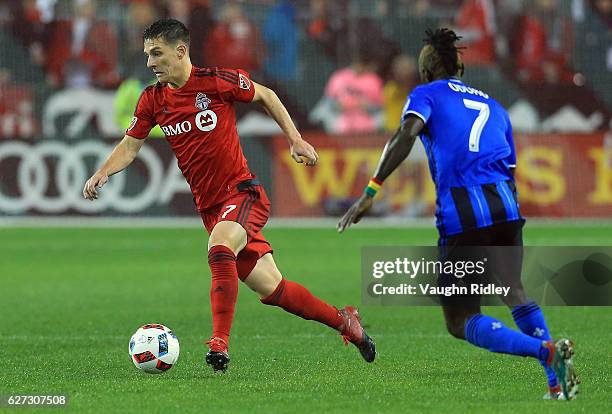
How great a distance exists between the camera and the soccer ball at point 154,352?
7.46 metres

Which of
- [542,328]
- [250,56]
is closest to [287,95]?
[250,56]

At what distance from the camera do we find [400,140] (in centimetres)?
648

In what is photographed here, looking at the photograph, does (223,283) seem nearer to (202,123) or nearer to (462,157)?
(202,123)

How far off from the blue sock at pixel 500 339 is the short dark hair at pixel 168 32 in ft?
8.32

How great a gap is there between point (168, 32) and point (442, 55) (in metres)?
1.77

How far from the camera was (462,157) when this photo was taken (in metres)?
6.59

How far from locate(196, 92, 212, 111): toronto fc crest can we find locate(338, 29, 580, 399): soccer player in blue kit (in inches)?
60.7

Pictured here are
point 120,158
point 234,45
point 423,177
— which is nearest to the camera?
point 120,158

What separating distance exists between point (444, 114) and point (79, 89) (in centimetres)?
1549

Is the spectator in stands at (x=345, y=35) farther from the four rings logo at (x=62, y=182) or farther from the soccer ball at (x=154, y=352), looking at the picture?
the soccer ball at (x=154, y=352)

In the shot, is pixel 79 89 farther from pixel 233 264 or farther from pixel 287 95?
pixel 233 264

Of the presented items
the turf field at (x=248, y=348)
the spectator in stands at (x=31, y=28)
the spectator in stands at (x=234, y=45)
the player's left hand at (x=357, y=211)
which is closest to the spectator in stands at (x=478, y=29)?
the spectator in stands at (x=234, y=45)

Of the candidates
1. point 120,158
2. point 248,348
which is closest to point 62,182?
point 248,348

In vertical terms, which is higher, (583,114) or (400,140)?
(583,114)
